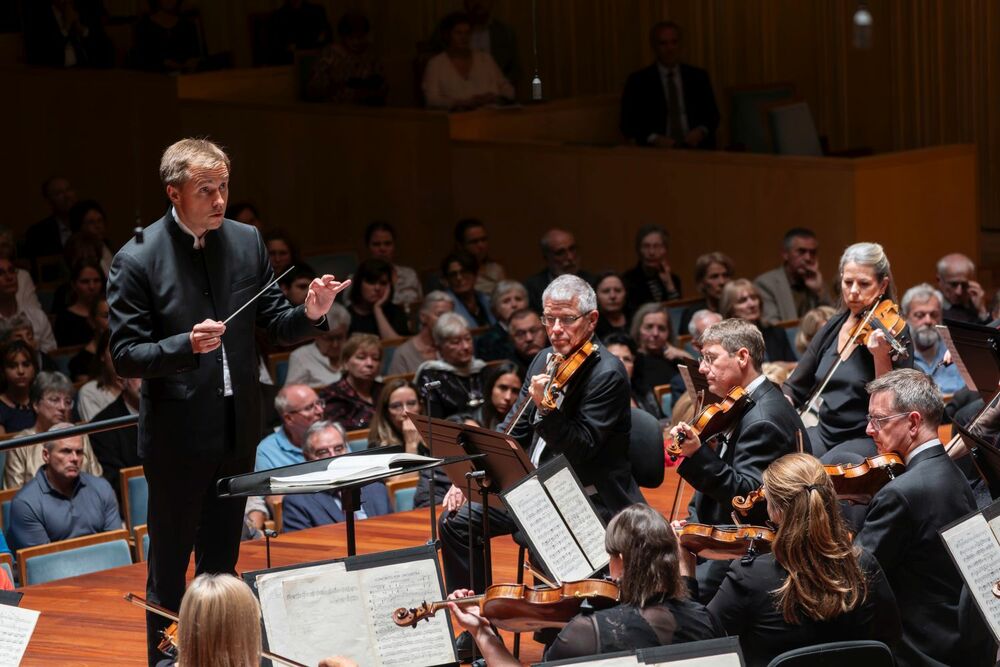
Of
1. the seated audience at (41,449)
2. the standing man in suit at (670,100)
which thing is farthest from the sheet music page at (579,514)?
the standing man in suit at (670,100)

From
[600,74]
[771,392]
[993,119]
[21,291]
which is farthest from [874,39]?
[771,392]

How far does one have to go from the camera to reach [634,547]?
3.41 m

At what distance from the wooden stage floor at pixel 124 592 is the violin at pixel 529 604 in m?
1.05

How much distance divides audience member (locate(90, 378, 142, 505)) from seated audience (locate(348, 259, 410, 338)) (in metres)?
2.02

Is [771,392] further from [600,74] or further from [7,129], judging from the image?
[600,74]

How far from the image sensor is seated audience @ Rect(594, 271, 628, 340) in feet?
27.6

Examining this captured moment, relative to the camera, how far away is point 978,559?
11.9 feet

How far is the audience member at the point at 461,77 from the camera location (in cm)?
1106

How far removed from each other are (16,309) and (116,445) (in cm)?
179

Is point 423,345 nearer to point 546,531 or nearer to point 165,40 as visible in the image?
point 546,531

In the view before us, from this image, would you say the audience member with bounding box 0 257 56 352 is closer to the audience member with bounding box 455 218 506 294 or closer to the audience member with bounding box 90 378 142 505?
the audience member with bounding box 90 378 142 505

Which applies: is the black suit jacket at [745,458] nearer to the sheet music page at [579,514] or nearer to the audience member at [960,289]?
the sheet music page at [579,514]

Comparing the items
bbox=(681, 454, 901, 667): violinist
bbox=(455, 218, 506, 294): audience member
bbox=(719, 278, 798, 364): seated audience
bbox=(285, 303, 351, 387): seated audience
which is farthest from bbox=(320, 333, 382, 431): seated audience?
bbox=(681, 454, 901, 667): violinist

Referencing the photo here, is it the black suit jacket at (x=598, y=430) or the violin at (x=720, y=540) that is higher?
the black suit jacket at (x=598, y=430)
